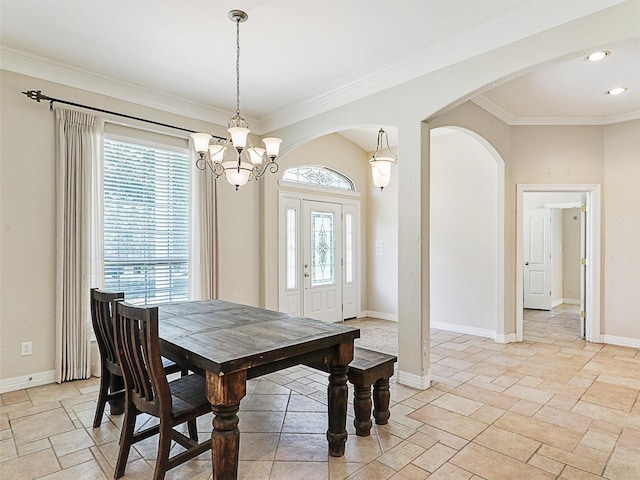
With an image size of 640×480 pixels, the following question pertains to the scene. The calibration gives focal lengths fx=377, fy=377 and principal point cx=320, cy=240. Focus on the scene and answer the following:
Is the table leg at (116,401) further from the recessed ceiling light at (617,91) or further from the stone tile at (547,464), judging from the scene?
the recessed ceiling light at (617,91)

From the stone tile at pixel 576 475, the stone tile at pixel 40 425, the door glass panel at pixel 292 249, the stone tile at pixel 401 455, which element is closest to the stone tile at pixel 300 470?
the stone tile at pixel 401 455

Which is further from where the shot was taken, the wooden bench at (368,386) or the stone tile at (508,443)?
the wooden bench at (368,386)

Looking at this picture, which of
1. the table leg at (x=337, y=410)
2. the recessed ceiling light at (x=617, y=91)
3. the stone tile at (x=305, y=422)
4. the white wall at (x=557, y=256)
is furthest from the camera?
the white wall at (x=557, y=256)

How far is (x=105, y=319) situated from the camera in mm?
2434

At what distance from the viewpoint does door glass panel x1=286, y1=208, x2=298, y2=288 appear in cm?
567

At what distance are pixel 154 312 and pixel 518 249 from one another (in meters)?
4.81

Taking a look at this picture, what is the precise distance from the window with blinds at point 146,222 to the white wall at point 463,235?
3.74 meters

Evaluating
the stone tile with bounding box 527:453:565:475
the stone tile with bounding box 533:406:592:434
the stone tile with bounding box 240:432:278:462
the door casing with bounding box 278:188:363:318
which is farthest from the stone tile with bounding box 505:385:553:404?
the door casing with bounding box 278:188:363:318

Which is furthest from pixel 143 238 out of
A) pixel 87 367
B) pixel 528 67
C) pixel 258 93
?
pixel 528 67

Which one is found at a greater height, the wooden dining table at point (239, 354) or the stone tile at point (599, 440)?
the wooden dining table at point (239, 354)

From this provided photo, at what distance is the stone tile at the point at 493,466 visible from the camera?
2.14 meters

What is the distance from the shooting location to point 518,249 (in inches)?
202

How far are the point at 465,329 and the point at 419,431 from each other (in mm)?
3239

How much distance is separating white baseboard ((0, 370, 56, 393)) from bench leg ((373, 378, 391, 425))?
3.01 metres
